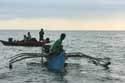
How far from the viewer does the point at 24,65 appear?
31.1 meters

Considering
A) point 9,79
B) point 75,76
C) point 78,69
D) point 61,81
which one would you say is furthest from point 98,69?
point 9,79

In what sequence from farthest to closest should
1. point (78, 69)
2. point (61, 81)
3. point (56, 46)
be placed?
point (78, 69), point (56, 46), point (61, 81)

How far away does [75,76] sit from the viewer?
25.1 metres

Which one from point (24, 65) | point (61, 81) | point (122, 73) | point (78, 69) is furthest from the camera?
point (24, 65)

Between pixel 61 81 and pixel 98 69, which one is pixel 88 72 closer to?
pixel 98 69

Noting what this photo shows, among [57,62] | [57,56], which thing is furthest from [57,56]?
[57,62]

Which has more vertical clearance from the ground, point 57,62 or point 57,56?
point 57,56

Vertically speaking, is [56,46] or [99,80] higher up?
[56,46]

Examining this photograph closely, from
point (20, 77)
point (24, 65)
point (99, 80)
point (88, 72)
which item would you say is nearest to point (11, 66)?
point (24, 65)

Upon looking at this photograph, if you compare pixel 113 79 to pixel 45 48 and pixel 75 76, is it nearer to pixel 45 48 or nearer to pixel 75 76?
pixel 75 76

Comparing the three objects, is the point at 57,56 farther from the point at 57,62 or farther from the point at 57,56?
the point at 57,62

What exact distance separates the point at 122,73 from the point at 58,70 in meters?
4.91

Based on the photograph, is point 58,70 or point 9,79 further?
point 58,70

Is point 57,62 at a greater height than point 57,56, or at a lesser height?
lesser
